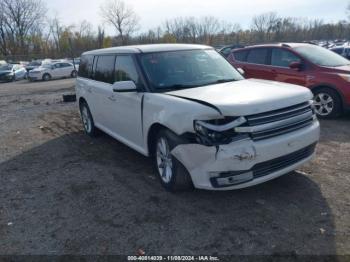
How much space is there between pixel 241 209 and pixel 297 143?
0.99 metres

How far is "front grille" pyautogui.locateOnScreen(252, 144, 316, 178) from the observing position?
362cm

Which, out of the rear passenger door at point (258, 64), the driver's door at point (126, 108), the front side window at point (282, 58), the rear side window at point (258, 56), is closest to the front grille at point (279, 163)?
the driver's door at point (126, 108)

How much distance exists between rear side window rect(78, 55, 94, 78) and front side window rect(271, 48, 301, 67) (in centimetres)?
461

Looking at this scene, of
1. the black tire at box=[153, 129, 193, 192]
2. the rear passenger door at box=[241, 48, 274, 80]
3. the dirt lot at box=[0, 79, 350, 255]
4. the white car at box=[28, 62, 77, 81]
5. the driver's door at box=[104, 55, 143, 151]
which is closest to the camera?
the dirt lot at box=[0, 79, 350, 255]

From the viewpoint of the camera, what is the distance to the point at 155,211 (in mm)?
3869

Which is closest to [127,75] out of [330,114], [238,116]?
[238,116]

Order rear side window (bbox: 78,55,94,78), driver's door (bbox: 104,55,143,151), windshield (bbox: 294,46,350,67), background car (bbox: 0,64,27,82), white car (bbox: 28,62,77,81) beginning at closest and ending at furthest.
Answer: driver's door (bbox: 104,55,143,151) < rear side window (bbox: 78,55,94,78) < windshield (bbox: 294,46,350,67) < white car (bbox: 28,62,77,81) < background car (bbox: 0,64,27,82)

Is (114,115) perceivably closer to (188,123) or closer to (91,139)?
(91,139)

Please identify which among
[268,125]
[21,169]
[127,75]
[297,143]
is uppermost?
[127,75]

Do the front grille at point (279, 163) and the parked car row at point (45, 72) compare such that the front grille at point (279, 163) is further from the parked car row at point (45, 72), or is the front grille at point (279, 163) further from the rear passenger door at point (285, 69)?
the parked car row at point (45, 72)

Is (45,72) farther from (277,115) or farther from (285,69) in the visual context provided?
(277,115)

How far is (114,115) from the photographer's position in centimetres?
561

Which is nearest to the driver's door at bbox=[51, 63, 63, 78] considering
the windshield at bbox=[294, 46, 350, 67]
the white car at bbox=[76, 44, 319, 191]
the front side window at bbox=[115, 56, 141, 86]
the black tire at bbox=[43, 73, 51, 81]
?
the black tire at bbox=[43, 73, 51, 81]

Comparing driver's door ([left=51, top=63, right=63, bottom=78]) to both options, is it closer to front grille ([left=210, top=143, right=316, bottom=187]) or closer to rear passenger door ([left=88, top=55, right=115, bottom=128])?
rear passenger door ([left=88, top=55, right=115, bottom=128])
